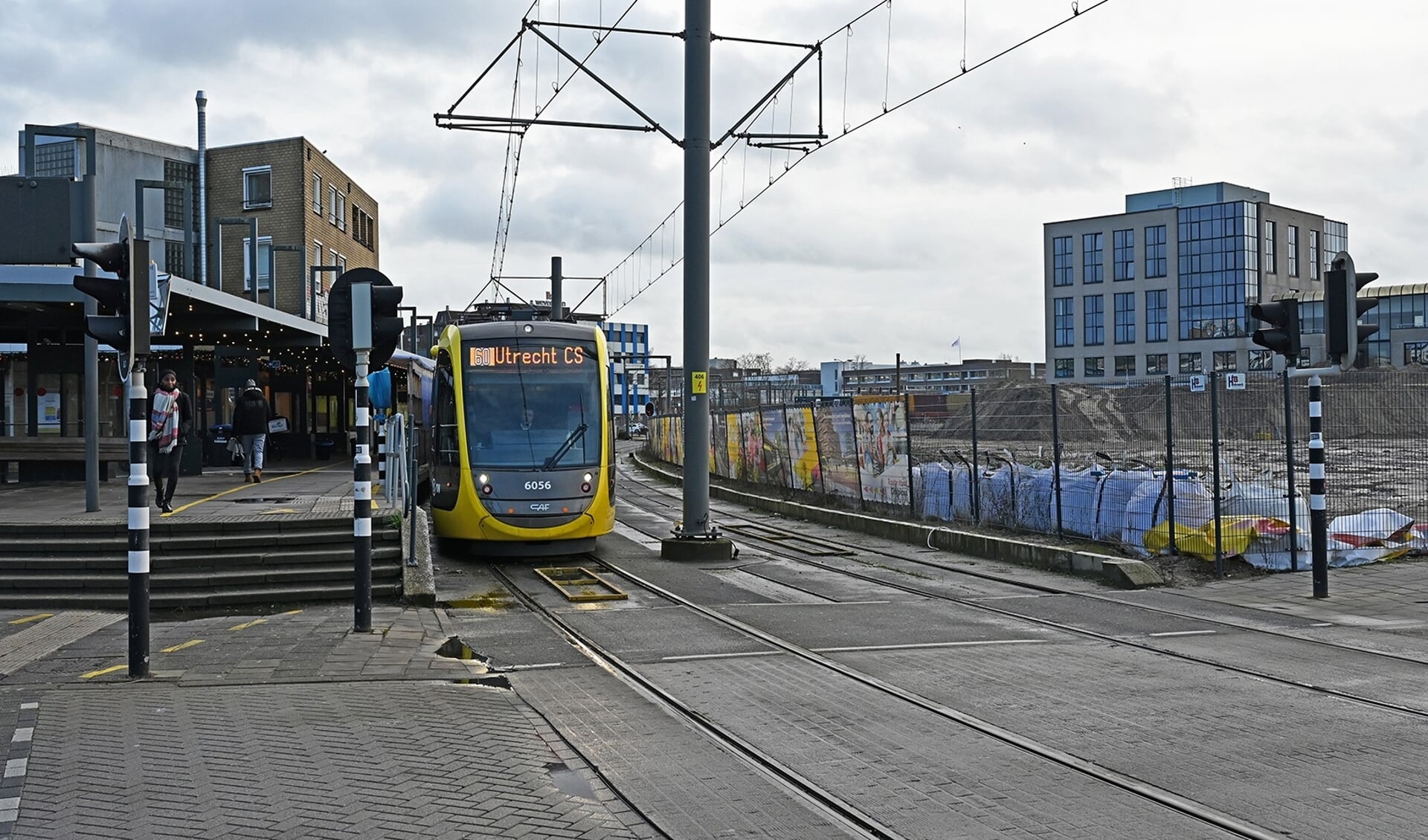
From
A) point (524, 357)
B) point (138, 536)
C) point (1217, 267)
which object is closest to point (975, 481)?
point (524, 357)

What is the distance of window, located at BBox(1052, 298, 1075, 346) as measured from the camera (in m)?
85.9

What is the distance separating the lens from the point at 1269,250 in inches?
3091

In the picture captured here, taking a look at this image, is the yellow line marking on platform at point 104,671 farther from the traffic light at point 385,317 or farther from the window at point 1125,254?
the window at point 1125,254

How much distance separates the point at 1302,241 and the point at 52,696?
84585 millimetres

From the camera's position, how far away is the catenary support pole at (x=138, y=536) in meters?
8.81

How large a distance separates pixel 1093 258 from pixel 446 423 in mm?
73241

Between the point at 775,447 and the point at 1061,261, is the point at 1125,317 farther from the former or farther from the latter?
the point at 775,447

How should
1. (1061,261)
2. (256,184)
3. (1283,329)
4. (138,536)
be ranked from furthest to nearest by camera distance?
(1061,261), (256,184), (1283,329), (138,536)

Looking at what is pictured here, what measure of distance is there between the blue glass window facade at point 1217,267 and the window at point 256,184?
5349 cm

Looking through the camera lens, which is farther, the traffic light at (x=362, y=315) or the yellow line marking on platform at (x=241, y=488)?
the yellow line marking on platform at (x=241, y=488)

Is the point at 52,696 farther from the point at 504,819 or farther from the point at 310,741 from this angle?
the point at 504,819

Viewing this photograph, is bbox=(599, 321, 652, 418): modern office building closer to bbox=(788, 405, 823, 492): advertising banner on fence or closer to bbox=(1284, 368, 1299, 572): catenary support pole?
bbox=(788, 405, 823, 492): advertising banner on fence

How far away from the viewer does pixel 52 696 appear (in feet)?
26.8

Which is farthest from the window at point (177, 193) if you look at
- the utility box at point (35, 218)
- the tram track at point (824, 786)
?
the tram track at point (824, 786)
